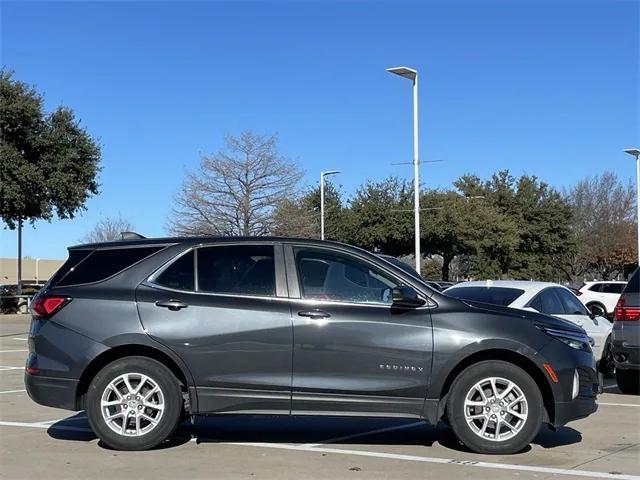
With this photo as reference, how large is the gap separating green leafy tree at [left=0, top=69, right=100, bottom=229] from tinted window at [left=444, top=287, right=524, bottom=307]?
24.0 m

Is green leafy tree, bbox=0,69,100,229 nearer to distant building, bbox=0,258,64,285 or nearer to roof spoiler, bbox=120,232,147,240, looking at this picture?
roof spoiler, bbox=120,232,147,240

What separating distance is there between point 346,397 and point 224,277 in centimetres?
152

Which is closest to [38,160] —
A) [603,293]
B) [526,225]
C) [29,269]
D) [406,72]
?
[406,72]

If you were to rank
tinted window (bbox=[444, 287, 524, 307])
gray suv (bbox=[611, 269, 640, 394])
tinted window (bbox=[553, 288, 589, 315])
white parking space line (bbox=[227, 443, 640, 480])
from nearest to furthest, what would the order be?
white parking space line (bbox=[227, 443, 640, 480]), gray suv (bbox=[611, 269, 640, 394]), tinted window (bbox=[444, 287, 524, 307]), tinted window (bbox=[553, 288, 589, 315])

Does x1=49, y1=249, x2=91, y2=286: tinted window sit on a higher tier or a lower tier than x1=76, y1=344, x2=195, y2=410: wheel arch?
higher

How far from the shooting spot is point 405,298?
6.76 m

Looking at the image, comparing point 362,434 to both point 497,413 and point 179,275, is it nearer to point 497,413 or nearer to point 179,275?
point 497,413

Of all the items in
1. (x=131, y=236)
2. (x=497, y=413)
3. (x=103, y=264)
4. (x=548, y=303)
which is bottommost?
(x=497, y=413)

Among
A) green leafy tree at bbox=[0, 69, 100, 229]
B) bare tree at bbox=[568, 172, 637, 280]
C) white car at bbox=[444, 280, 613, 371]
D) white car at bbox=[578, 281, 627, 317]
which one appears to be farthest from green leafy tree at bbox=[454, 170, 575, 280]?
white car at bbox=[444, 280, 613, 371]

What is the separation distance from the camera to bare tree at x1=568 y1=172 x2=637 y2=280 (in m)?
59.4

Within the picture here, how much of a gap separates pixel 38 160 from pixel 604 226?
44534 millimetres

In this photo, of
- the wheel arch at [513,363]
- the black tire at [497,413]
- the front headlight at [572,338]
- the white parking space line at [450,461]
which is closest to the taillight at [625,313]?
the front headlight at [572,338]

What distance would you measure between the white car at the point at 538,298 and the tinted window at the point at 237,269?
374cm

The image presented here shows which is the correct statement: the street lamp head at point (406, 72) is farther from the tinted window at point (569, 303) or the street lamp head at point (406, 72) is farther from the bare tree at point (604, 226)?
the bare tree at point (604, 226)
